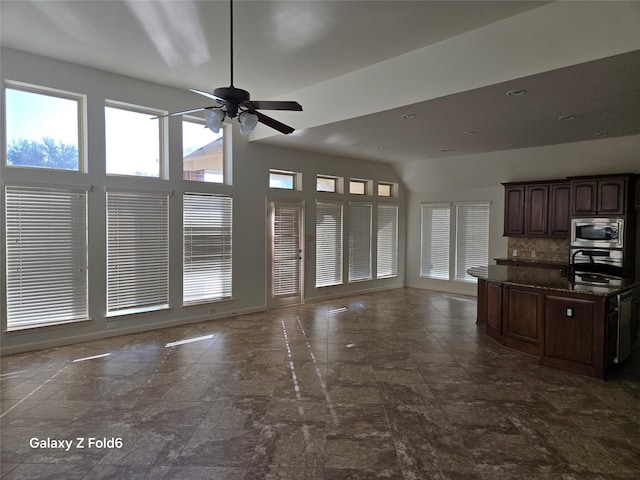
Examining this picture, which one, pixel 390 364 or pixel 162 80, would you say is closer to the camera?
pixel 390 364

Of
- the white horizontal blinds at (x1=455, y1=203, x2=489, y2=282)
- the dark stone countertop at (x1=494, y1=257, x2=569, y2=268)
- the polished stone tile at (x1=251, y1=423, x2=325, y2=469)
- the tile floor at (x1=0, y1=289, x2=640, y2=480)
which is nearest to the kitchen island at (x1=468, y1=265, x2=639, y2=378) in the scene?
the tile floor at (x1=0, y1=289, x2=640, y2=480)

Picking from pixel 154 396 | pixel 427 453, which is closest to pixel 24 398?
pixel 154 396

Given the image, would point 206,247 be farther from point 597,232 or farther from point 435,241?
point 597,232

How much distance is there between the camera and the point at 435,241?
29.2 ft

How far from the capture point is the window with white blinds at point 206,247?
A: 19.0ft

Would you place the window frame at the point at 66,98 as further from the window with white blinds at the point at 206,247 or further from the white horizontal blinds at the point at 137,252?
the window with white blinds at the point at 206,247

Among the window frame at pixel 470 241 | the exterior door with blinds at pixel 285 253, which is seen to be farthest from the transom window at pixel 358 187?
the window frame at pixel 470 241

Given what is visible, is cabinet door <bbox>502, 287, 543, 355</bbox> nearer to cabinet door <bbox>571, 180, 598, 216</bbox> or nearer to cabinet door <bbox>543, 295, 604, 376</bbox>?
cabinet door <bbox>543, 295, 604, 376</bbox>

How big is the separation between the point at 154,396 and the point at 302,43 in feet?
12.3

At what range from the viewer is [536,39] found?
3.29 metres

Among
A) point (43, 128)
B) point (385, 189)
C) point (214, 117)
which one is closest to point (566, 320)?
point (214, 117)

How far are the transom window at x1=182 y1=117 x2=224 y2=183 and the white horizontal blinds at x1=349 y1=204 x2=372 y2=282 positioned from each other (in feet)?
10.2

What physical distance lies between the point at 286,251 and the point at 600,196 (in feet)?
17.3

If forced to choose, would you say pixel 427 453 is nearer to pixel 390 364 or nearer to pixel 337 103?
pixel 390 364
